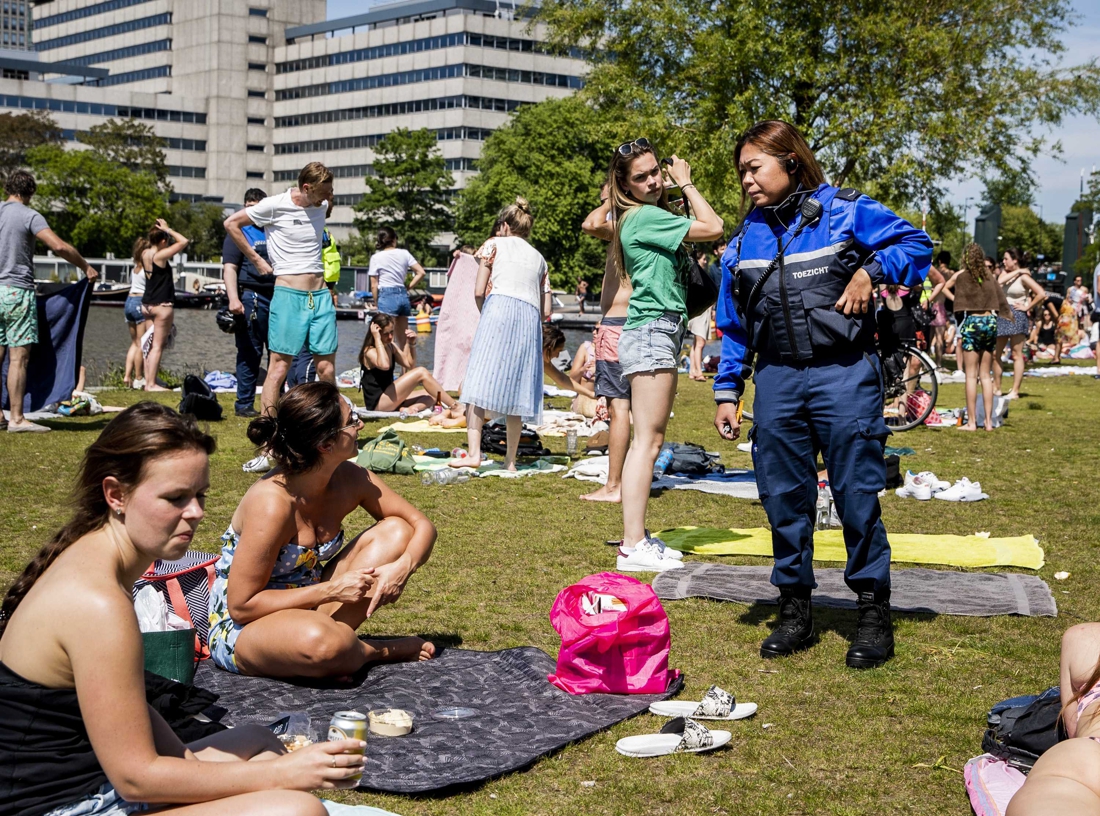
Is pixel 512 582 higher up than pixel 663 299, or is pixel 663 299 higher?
pixel 663 299

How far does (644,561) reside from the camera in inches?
258

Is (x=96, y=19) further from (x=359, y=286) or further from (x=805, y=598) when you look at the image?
(x=805, y=598)

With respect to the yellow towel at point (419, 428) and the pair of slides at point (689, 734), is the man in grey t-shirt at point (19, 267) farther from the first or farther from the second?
the pair of slides at point (689, 734)

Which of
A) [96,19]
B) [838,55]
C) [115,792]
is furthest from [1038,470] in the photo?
[96,19]

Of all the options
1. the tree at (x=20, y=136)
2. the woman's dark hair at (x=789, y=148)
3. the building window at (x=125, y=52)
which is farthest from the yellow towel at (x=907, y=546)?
the building window at (x=125, y=52)

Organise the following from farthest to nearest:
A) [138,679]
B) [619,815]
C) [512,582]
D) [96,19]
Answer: [96,19]
[512,582]
[619,815]
[138,679]

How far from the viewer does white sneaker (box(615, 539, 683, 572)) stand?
21.5ft

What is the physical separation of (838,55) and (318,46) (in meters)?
101

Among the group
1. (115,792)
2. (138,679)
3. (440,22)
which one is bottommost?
(115,792)

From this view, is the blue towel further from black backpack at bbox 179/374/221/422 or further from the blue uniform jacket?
the blue uniform jacket

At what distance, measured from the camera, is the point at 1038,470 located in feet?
35.0

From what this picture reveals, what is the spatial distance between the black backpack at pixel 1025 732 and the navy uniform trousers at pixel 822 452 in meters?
1.19

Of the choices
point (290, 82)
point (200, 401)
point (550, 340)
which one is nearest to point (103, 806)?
point (200, 401)

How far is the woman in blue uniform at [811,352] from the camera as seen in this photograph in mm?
4895
